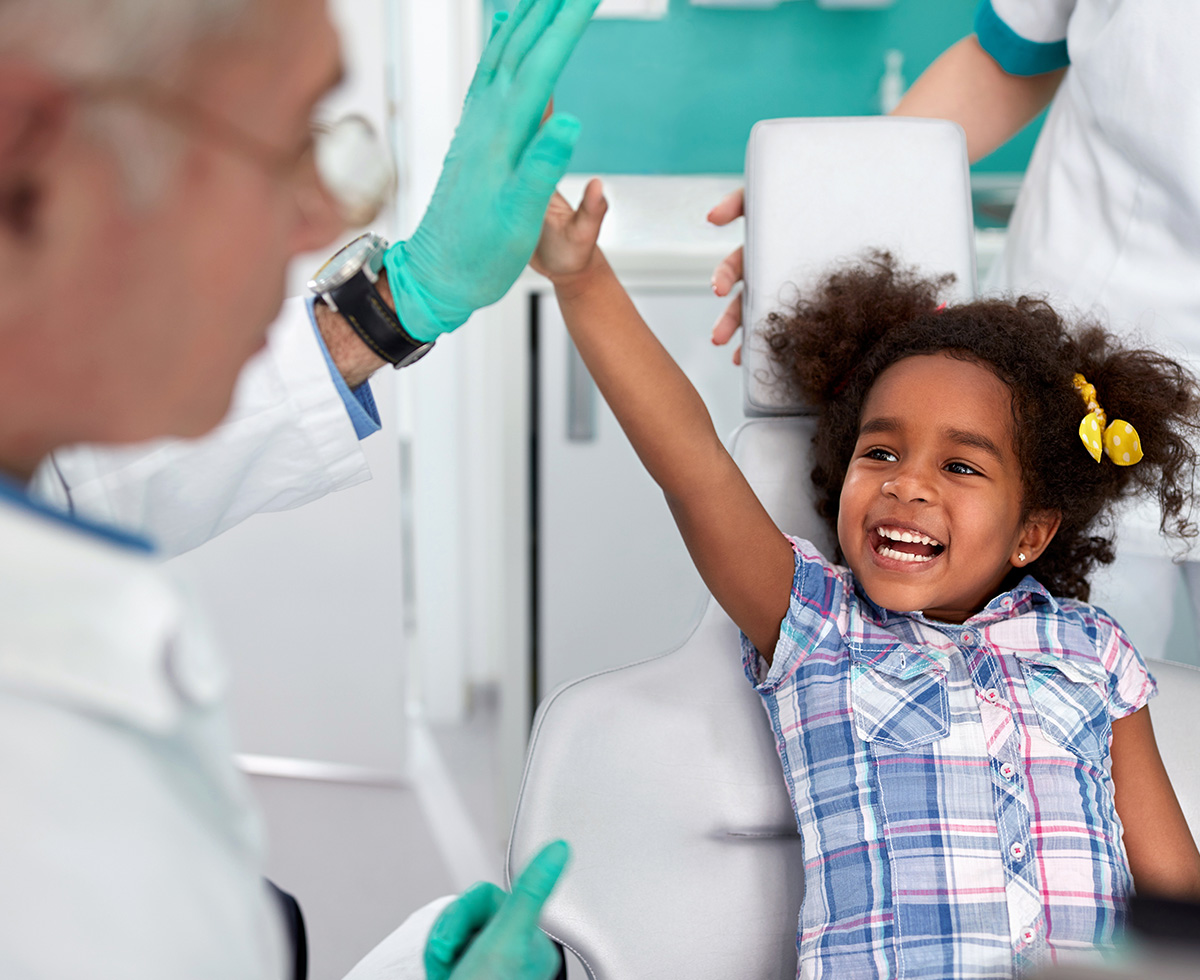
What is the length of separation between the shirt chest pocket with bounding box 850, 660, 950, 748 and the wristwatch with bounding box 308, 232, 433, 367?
1.46 ft

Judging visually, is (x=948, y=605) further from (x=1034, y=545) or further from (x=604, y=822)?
(x=604, y=822)

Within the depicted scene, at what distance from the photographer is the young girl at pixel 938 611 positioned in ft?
2.60

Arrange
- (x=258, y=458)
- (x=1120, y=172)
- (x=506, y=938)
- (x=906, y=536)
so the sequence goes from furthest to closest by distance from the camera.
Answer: (x=1120, y=172) < (x=906, y=536) < (x=258, y=458) < (x=506, y=938)

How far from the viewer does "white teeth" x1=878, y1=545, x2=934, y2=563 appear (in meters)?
0.87

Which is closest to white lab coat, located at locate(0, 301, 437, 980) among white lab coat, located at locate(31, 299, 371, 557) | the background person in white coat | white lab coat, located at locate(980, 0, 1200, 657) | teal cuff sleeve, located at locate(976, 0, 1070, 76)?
white lab coat, located at locate(31, 299, 371, 557)

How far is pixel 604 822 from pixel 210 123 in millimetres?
634

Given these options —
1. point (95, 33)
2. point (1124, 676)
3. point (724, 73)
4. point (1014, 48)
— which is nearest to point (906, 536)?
point (1124, 676)

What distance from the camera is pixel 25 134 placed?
289mm

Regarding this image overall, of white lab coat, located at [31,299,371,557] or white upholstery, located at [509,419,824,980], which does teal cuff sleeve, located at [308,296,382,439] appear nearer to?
white lab coat, located at [31,299,371,557]

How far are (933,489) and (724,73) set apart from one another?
149cm

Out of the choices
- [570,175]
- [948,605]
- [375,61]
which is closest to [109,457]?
[948,605]

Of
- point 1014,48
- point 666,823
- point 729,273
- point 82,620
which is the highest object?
point 1014,48

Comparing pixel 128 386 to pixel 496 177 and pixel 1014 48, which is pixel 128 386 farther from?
pixel 1014 48

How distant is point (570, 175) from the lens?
2.07 meters
